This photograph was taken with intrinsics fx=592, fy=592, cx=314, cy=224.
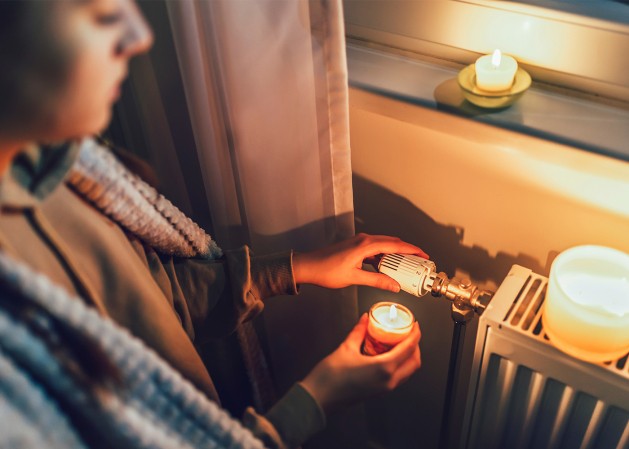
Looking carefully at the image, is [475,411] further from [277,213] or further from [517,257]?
[277,213]

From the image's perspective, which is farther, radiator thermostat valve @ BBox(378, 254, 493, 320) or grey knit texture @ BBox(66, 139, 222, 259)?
radiator thermostat valve @ BBox(378, 254, 493, 320)

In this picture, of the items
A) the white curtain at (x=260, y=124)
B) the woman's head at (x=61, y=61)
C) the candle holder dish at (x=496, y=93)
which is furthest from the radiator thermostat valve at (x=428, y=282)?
the woman's head at (x=61, y=61)

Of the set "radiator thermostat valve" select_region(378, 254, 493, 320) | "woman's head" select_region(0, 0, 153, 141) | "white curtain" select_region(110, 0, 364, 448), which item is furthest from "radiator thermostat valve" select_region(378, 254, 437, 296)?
"woman's head" select_region(0, 0, 153, 141)

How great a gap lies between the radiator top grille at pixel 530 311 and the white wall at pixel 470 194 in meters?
0.08

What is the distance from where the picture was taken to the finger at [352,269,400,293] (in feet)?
2.58

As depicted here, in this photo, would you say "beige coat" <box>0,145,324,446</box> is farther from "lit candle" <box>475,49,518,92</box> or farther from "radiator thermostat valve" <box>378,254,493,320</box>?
"lit candle" <box>475,49,518,92</box>

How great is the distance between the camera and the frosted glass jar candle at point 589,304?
64 cm

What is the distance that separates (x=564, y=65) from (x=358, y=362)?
46cm

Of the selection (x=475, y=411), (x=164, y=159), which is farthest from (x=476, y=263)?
(x=164, y=159)

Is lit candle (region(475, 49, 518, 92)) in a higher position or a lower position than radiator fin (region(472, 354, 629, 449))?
higher

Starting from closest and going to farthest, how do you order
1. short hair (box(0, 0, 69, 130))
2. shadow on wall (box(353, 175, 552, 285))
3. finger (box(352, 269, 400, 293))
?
short hair (box(0, 0, 69, 130))
finger (box(352, 269, 400, 293))
shadow on wall (box(353, 175, 552, 285))

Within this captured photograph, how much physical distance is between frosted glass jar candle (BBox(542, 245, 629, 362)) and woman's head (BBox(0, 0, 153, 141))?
20.1 inches

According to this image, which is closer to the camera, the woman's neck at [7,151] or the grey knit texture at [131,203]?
the woman's neck at [7,151]

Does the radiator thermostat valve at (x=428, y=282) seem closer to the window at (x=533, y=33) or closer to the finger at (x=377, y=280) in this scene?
the finger at (x=377, y=280)
